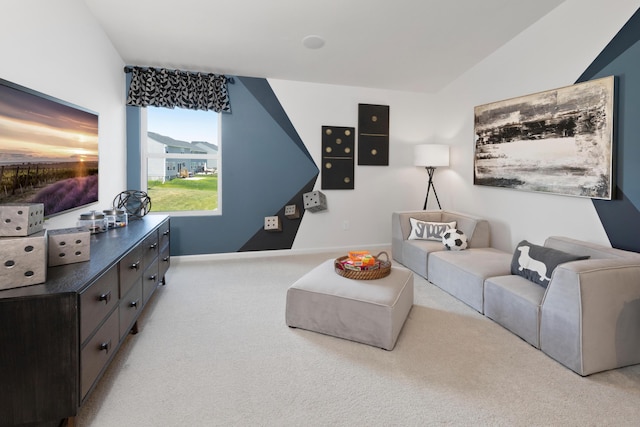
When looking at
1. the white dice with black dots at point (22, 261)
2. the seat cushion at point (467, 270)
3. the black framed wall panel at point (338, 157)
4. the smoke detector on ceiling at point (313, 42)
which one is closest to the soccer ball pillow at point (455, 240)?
the seat cushion at point (467, 270)

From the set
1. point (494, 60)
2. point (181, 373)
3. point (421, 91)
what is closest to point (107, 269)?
point (181, 373)

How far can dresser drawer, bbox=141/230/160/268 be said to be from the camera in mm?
2690

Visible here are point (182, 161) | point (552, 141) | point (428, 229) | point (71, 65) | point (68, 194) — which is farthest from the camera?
point (182, 161)

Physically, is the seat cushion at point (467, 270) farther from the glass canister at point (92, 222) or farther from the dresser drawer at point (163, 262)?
the glass canister at point (92, 222)

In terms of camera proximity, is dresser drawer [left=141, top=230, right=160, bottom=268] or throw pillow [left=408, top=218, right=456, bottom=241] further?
throw pillow [left=408, top=218, right=456, bottom=241]

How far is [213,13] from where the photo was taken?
3207mm

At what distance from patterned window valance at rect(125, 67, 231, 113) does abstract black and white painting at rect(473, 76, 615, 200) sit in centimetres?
316

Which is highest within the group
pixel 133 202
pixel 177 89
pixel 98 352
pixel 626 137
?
pixel 177 89

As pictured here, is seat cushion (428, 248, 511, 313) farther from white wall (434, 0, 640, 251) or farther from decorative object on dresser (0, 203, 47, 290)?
decorative object on dresser (0, 203, 47, 290)

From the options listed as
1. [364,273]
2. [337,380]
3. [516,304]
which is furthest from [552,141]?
[337,380]

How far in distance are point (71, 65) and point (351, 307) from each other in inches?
106

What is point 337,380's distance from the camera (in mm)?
1969

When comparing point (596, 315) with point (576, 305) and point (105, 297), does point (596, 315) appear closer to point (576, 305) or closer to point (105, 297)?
point (576, 305)

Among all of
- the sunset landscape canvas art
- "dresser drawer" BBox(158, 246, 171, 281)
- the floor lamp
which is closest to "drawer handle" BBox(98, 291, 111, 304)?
the sunset landscape canvas art
